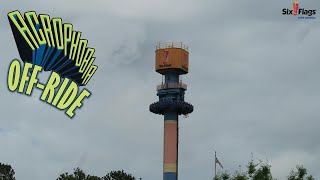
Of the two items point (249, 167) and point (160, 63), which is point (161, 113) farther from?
point (249, 167)

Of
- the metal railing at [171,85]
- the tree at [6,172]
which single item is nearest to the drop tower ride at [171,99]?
the metal railing at [171,85]

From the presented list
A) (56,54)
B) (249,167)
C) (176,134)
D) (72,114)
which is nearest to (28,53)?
(56,54)

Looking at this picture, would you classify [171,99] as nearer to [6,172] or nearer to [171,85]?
[171,85]

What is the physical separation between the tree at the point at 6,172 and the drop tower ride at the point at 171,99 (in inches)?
1155

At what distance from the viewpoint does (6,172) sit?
12681 cm

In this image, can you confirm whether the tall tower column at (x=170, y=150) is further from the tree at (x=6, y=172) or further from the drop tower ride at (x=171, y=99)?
the tree at (x=6, y=172)

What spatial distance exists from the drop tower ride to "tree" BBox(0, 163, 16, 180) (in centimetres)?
2933

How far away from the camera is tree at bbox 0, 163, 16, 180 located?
415 ft

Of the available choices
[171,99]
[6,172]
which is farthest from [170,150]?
[6,172]

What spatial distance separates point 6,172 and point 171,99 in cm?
3428

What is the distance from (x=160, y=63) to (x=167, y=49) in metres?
3.18

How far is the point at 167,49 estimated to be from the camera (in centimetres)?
12888

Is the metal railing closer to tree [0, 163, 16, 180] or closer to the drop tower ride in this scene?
the drop tower ride

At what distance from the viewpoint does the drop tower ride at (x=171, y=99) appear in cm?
12294
